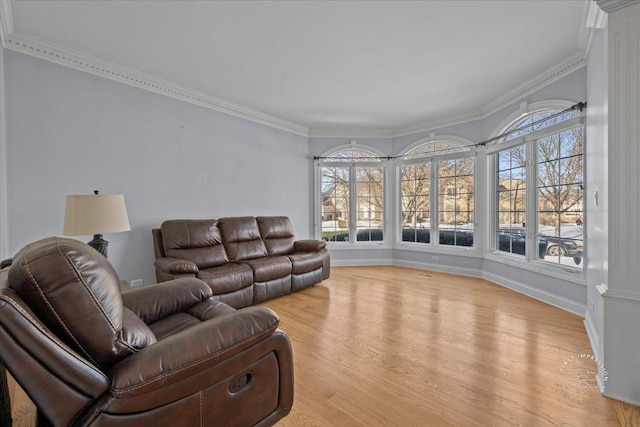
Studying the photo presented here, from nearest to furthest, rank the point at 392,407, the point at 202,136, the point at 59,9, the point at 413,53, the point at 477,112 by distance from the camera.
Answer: the point at 392,407 < the point at 59,9 < the point at 413,53 < the point at 202,136 < the point at 477,112

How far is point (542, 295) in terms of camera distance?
3553mm

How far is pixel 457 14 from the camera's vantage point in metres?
2.33

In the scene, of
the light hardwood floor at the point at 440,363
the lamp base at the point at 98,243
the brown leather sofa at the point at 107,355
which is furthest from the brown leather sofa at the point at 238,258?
the brown leather sofa at the point at 107,355

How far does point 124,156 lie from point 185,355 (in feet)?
10.1

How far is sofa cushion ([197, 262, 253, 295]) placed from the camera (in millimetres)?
3107

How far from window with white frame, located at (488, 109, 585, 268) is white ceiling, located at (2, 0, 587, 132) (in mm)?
689

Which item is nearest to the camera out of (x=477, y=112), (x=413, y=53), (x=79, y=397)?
(x=79, y=397)

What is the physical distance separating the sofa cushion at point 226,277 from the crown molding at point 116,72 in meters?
2.34

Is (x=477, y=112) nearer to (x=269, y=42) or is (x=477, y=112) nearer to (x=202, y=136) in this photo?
(x=269, y=42)

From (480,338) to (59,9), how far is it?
4473 millimetres

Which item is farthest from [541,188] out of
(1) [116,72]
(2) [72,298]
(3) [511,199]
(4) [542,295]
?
(1) [116,72]

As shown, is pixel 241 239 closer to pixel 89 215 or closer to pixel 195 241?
pixel 195 241

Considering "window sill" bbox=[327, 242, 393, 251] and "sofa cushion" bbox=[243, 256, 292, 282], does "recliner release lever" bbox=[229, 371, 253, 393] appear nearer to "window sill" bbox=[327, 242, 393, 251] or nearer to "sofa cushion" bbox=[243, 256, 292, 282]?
"sofa cushion" bbox=[243, 256, 292, 282]

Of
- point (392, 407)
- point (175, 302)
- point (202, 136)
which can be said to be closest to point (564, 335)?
point (392, 407)
